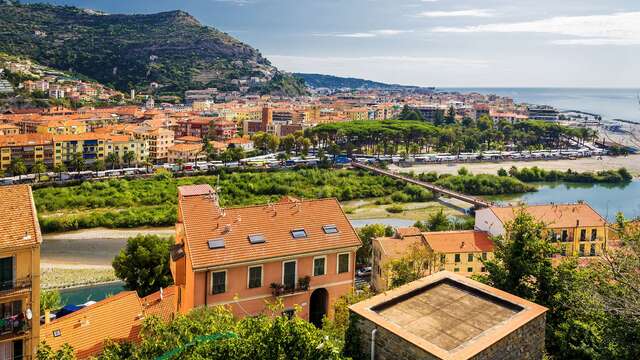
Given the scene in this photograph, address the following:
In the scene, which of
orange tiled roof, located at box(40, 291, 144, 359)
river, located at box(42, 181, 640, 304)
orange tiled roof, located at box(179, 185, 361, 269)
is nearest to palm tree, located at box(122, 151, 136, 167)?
river, located at box(42, 181, 640, 304)

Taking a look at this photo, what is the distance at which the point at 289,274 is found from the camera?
14305 millimetres

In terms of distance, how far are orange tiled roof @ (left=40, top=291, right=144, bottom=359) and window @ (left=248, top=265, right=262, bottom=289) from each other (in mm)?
2891

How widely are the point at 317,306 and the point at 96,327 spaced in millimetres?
5809

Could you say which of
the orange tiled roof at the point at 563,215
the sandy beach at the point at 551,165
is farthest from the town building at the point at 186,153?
the orange tiled roof at the point at 563,215

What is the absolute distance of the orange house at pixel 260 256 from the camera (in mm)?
13477

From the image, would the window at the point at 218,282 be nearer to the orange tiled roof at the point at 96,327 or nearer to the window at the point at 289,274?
the window at the point at 289,274

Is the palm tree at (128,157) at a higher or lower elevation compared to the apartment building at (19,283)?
lower

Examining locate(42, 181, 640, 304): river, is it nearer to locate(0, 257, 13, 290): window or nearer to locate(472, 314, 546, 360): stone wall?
locate(472, 314, 546, 360): stone wall

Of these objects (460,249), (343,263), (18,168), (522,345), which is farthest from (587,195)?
(18,168)

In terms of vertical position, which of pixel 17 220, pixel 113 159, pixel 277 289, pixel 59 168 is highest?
pixel 17 220

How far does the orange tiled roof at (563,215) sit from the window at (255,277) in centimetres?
1619

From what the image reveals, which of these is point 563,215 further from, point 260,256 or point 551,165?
point 551,165

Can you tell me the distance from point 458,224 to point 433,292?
27968mm

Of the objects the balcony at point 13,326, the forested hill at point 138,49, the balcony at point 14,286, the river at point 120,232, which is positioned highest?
the forested hill at point 138,49
